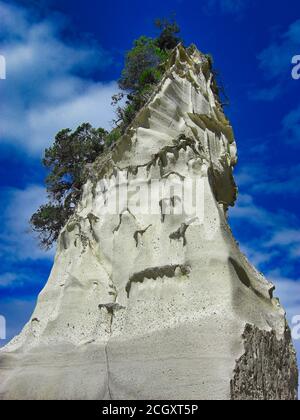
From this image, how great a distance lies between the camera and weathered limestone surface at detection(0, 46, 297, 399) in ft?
22.5

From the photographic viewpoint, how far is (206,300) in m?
7.36

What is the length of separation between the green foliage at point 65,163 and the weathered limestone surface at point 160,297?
295 centimetres

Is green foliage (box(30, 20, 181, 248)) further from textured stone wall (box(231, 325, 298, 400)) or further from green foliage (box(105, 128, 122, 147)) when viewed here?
textured stone wall (box(231, 325, 298, 400))

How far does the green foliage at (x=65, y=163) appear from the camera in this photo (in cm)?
1453

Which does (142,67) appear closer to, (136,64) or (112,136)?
(136,64)

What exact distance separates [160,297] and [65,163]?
317 inches

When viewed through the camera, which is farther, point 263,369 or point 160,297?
point 160,297

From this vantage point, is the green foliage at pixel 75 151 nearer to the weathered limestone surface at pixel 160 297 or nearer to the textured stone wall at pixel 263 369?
the weathered limestone surface at pixel 160 297

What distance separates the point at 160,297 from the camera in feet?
25.7

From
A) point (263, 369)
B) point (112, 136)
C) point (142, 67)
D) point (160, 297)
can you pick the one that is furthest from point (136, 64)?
point (263, 369)

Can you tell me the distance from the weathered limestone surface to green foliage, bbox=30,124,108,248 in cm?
295

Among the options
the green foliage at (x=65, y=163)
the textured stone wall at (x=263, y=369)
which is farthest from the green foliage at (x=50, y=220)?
the textured stone wall at (x=263, y=369)

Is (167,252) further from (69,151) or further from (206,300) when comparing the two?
(69,151)
